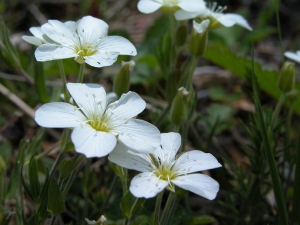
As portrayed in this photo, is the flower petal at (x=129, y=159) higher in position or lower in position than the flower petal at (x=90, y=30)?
lower

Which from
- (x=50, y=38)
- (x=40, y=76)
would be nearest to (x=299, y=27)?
(x=40, y=76)

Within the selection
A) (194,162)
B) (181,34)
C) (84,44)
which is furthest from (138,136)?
(181,34)

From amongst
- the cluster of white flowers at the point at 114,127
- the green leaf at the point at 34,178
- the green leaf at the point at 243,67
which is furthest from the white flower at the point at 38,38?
the green leaf at the point at 243,67

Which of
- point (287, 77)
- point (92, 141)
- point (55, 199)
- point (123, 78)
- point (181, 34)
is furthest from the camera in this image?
point (181, 34)

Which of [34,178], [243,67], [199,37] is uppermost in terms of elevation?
[199,37]

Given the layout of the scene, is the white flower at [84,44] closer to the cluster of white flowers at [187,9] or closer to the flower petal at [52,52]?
the flower petal at [52,52]

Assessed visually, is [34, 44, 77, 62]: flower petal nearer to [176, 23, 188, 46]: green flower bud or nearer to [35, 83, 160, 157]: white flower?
[35, 83, 160, 157]: white flower

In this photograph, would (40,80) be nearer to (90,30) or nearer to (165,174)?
(90,30)
